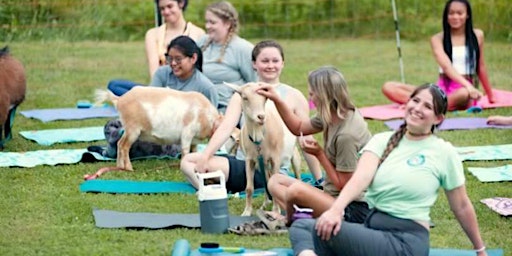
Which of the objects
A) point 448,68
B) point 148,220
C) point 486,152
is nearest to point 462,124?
point 448,68

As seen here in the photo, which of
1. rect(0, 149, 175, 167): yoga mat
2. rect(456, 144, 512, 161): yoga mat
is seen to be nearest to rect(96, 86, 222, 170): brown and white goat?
rect(0, 149, 175, 167): yoga mat

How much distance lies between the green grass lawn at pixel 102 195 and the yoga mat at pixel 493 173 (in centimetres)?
7

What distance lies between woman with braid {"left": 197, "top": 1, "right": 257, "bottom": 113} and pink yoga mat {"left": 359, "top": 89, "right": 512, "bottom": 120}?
2.33 m

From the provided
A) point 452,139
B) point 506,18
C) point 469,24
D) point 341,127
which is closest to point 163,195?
point 341,127

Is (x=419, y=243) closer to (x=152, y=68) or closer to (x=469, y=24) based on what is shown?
(x=152, y=68)

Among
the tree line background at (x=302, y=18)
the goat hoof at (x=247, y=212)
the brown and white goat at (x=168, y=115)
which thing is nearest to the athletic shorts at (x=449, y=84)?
the brown and white goat at (x=168, y=115)

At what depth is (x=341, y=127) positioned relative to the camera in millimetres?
5805

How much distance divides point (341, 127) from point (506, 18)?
411 inches

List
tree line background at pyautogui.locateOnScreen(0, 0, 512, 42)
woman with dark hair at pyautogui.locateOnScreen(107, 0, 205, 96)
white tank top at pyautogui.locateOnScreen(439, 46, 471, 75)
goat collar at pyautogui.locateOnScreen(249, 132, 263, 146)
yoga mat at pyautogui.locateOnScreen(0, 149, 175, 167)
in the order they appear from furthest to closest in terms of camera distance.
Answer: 1. tree line background at pyautogui.locateOnScreen(0, 0, 512, 42)
2. white tank top at pyautogui.locateOnScreen(439, 46, 471, 75)
3. woman with dark hair at pyautogui.locateOnScreen(107, 0, 205, 96)
4. yoga mat at pyautogui.locateOnScreen(0, 149, 175, 167)
5. goat collar at pyautogui.locateOnScreen(249, 132, 263, 146)

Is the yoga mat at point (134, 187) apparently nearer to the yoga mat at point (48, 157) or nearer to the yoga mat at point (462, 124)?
the yoga mat at point (48, 157)

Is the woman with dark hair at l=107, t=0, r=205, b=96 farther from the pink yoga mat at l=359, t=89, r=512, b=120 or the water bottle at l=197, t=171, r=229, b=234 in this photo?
the water bottle at l=197, t=171, r=229, b=234

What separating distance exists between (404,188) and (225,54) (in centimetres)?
394

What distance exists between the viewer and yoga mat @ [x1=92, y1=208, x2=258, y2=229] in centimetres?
629

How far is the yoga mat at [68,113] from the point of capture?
10.9 metres
